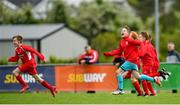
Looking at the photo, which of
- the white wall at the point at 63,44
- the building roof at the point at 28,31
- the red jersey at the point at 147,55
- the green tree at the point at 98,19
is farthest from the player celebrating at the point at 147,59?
the green tree at the point at 98,19

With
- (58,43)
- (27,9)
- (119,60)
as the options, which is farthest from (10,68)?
(27,9)

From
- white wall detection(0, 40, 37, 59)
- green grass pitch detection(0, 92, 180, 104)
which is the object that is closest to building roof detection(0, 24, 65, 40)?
white wall detection(0, 40, 37, 59)

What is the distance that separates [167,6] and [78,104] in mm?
102329

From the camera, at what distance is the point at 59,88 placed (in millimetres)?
33656

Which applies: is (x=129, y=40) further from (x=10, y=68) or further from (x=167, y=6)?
(x=167, y=6)

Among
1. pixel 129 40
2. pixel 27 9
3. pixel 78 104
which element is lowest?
pixel 78 104

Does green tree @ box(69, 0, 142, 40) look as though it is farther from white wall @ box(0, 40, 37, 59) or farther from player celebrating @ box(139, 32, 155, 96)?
player celebrating @ box(139, 32, 155, 96)

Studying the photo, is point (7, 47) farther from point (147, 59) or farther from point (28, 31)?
point (147, 59)

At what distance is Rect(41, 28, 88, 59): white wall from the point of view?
5347 centimetres

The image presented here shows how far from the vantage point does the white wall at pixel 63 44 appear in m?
53.5

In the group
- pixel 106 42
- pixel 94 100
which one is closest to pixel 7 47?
pixel 106 42

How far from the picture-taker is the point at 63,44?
55.5 m

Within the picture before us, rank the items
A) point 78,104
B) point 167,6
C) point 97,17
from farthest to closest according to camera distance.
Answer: point 167,6 → point 97,17 → point 78,104

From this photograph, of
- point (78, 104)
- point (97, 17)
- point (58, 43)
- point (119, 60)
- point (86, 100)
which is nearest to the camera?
point (78, 104)
